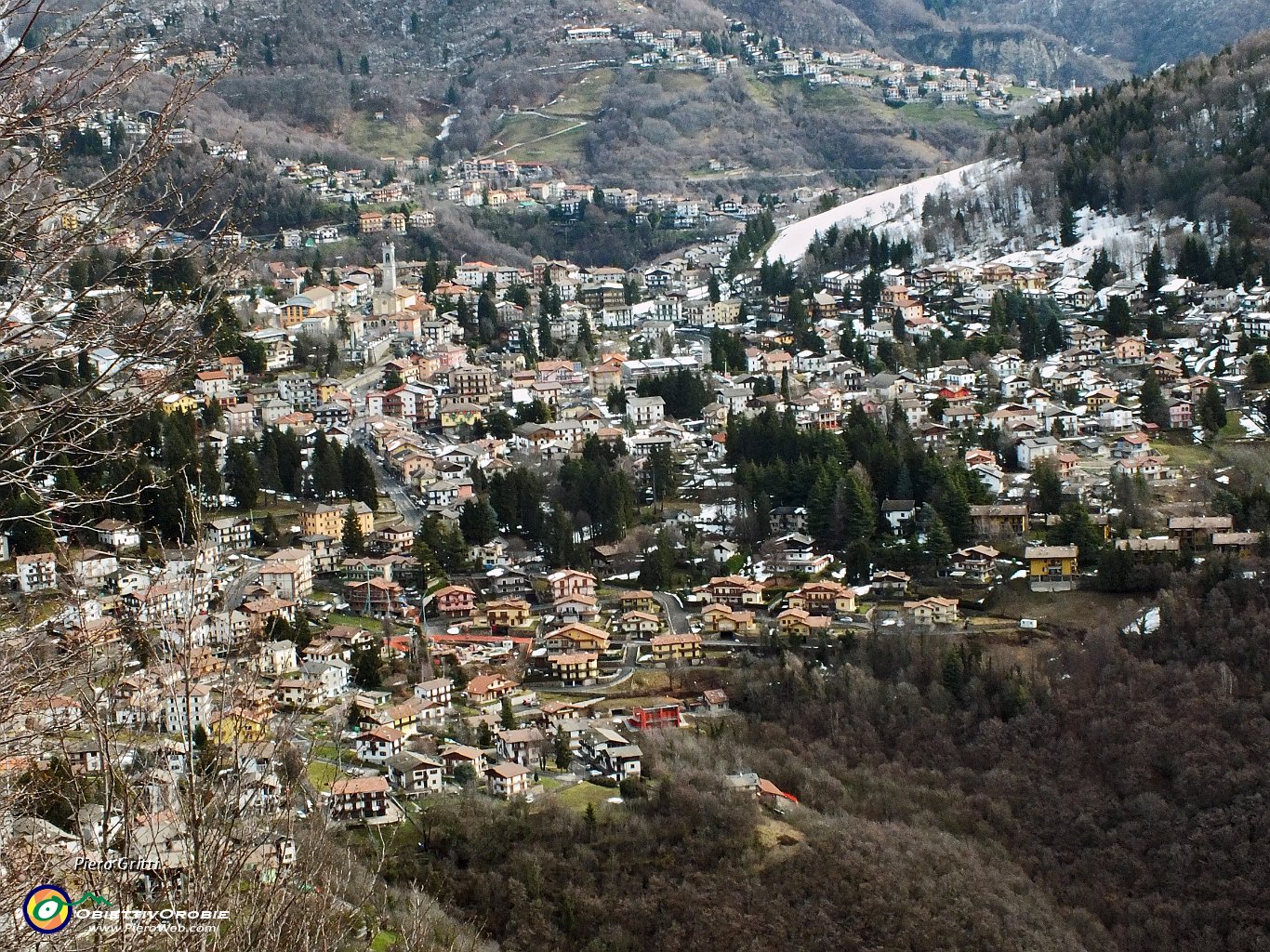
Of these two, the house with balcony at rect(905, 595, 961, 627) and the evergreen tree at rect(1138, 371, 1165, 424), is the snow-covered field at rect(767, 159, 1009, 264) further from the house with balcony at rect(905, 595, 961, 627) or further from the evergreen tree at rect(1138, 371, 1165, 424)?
the house with balcony at rect(905, 595, 961, 627)

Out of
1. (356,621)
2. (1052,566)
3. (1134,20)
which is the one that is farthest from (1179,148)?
(1134,20)

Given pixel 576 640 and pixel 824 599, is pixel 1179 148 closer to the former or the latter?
pixel 824 599

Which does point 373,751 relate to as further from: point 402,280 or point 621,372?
point 402,280

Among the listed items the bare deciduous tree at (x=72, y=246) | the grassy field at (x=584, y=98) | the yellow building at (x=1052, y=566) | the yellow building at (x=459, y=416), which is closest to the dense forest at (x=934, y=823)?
the yellow building at (x=1052, y=566)

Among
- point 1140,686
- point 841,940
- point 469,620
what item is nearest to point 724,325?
point 469,620

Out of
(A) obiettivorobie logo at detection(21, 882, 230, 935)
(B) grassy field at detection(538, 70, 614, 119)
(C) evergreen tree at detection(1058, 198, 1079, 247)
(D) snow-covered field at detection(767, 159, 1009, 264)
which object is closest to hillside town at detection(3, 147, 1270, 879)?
(C) evergreen tree at detection(1058, 198, 1079, 247)
